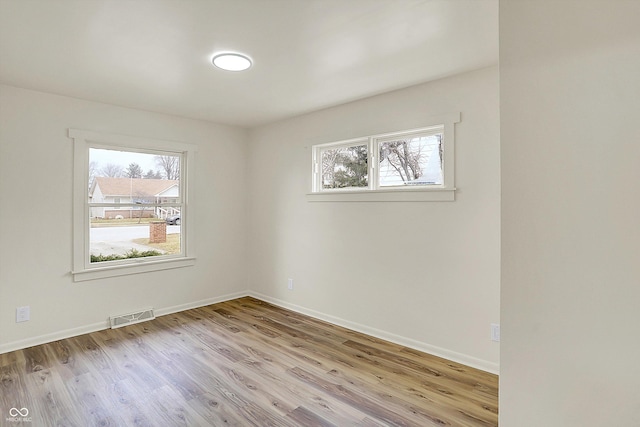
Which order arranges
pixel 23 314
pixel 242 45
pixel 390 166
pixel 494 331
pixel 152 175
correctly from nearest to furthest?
Answer: 1. pixel 242 45
2. pixel 494 331
3. pixel 23 314
4. pixel 390 166
5. pixel 152 175

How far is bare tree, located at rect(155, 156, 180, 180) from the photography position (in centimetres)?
407

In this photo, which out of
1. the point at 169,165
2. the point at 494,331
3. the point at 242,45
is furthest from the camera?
the point at 169,165

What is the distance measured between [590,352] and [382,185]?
233cm

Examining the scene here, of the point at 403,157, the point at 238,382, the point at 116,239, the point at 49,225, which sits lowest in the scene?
the point at 238,382

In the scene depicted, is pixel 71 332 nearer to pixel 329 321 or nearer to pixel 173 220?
pixel 173 220

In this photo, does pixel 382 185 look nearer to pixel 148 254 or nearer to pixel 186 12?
pixel 186 12

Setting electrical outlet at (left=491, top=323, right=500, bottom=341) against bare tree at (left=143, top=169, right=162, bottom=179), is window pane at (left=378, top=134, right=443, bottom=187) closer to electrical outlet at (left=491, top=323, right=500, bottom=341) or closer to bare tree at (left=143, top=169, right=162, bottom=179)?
electrical outlet at (left=491, top=323, right=500, bottom=341)

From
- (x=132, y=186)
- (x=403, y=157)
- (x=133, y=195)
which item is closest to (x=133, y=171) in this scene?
(x=132, y=186)

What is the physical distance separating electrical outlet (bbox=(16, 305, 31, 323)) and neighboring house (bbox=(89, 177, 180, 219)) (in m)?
1.03

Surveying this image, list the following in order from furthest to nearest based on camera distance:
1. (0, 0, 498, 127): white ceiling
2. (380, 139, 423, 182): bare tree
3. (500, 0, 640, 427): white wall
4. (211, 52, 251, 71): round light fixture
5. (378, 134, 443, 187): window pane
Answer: (380, 139, 423, 182): bare tree
(378, 134, 443, 187): window pane
(211, 52, 251, 71): round light fixture
(0, 0, 498, 127): white ceiling
(500, 0, 640, 427): white wall

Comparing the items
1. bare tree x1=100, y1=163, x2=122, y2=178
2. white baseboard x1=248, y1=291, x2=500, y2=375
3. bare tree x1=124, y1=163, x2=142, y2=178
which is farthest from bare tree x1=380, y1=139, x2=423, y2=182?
bare tree x1=100, y1=163, x2=122, y2=178

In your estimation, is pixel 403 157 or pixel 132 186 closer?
pixel 403 157

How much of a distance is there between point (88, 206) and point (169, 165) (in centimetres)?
102

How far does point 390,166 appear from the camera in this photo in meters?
3.29
